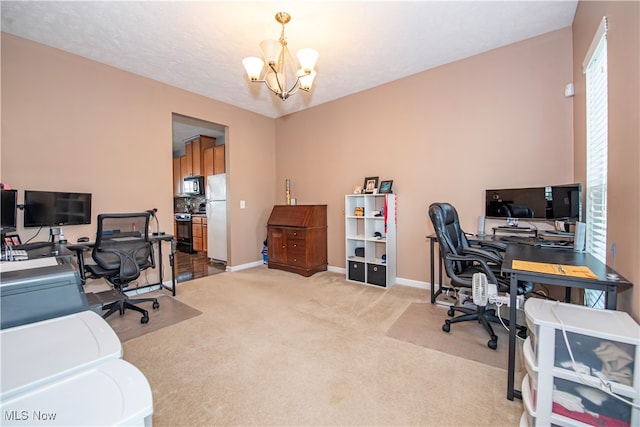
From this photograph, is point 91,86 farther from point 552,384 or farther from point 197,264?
point 552,384

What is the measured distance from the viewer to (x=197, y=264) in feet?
16.9

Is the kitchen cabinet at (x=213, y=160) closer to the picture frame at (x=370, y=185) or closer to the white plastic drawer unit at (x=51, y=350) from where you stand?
the picture frame at (x=370, y=185)

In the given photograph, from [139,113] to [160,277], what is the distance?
2162mm

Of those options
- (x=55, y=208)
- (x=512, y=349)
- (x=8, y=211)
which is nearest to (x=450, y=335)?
(x=512, y=349)

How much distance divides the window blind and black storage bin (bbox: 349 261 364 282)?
227 centimetres

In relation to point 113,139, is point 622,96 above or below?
below

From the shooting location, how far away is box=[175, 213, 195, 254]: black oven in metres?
6.27

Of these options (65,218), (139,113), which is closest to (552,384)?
(65,218)

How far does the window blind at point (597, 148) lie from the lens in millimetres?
1870

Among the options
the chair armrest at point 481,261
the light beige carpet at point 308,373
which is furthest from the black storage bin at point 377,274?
the chair armrest at point 481,261

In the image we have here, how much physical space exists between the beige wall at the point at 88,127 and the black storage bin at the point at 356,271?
2.64 metres

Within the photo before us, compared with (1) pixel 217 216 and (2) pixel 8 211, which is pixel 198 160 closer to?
(1) pixel 217 216

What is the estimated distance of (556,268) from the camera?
1521mm

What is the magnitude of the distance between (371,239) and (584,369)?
2.65m
